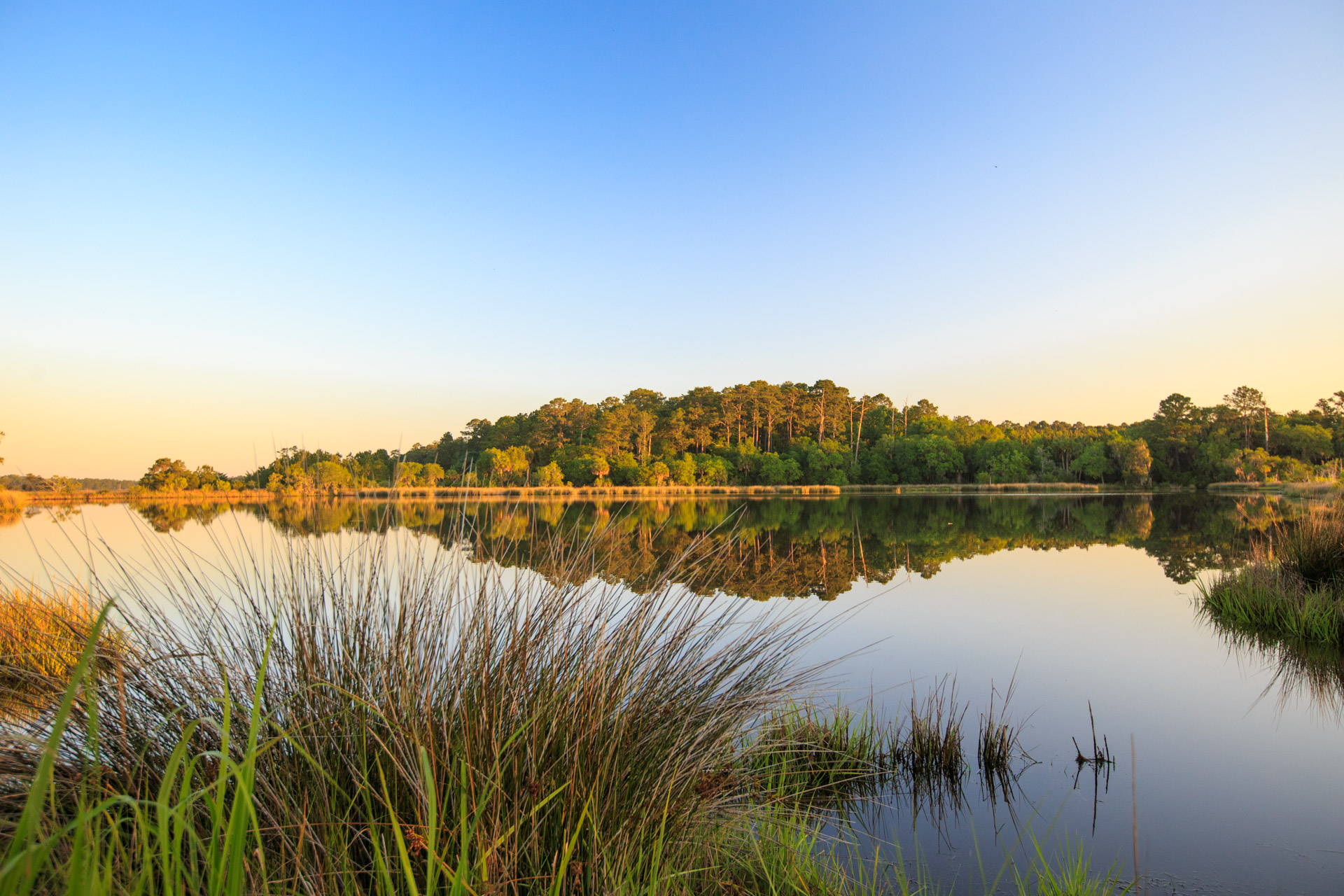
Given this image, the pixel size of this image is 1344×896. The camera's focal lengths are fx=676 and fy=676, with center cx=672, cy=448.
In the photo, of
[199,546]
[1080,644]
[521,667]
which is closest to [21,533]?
[199,546]

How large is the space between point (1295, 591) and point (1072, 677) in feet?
10.0

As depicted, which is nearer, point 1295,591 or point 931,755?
point 931,755

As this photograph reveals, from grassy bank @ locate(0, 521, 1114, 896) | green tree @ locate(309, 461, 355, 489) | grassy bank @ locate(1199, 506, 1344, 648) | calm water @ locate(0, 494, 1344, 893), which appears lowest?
calm water @ locate(0, 494, 1344, 893)

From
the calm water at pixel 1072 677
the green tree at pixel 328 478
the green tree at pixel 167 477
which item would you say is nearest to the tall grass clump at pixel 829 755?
the calm water at pixel 1072 677

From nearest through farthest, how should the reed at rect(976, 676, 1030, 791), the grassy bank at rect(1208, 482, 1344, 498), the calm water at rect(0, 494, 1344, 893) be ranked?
the calm water at rect(0, 494, 1344, 893)
the reed at rect(976, 676, 1030, 791)
the grassy bank at rect(1208, 482, 1344, 498)

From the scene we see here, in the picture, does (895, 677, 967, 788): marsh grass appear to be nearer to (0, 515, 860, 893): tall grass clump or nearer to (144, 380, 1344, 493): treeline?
(0, 515, 860, 893): tall grass clump

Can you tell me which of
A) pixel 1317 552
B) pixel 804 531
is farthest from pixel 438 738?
pixel 804 531

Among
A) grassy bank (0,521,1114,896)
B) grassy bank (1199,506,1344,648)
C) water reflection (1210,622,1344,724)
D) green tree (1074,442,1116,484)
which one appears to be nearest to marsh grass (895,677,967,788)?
grassy bank (0,521,1114,896)

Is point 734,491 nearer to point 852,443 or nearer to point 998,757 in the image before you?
point 852,443

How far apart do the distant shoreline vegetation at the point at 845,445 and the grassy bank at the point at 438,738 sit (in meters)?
38.4

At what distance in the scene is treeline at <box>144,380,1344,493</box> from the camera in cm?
4816

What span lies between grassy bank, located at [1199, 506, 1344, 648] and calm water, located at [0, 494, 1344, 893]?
0.39 meters

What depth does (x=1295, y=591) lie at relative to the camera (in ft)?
22.1

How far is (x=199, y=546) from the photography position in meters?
11.4
